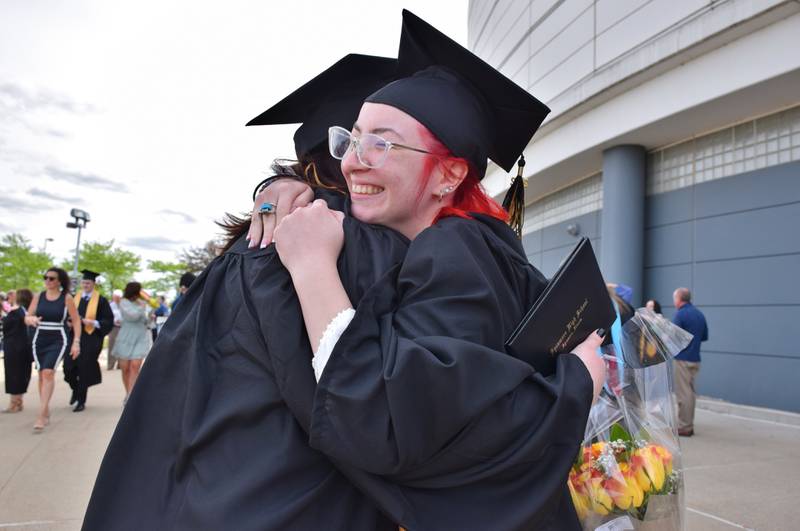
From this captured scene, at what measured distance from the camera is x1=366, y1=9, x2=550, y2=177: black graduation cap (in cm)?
143

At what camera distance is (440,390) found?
3.30 ft

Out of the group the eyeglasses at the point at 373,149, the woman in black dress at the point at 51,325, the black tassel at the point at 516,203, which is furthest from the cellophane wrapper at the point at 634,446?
the woman in black dress at the point at 51,325

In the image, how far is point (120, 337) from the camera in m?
8.24

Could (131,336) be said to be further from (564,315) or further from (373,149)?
(564,315)

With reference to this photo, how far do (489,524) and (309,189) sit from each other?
36.2 inches

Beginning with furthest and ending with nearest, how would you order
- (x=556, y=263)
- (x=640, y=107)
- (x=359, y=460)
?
1. (x=556, y=263)
2. (x=640, y=107)
3. (x=359, y=460)

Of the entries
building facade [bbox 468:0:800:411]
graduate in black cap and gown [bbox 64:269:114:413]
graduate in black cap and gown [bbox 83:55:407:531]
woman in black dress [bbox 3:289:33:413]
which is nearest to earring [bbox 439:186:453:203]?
graduate in black cap and gown [bbox 83:55:407:531]

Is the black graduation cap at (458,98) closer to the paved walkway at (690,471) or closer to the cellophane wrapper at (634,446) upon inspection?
the cellophane wrapper at (634,446)

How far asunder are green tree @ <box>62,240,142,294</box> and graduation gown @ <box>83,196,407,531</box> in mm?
42241

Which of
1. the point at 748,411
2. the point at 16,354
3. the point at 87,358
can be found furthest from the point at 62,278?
the point at 748,411

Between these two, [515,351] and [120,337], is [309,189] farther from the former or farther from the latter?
[120,337]

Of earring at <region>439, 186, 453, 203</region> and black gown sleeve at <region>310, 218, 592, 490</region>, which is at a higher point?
earring at <region>439, 186, 453, 203</region>

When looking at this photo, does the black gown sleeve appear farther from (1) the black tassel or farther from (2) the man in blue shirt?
(2) the man in blue shirt

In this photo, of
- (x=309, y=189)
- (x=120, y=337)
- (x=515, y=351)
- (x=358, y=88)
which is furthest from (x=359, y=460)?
(x=120, y=337)
